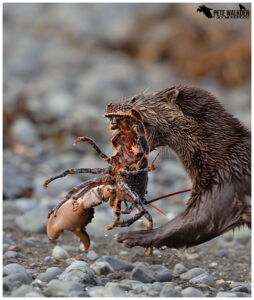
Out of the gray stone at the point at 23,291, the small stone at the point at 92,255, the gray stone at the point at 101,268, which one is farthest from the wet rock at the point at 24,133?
the gray stone at the point at 23,291

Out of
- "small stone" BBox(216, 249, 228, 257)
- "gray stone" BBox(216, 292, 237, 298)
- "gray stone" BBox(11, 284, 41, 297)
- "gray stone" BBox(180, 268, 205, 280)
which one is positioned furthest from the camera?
"small stone" BBox(216, 249, 228, 257)

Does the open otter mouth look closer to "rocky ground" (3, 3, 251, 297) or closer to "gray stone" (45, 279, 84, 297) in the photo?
"rocky ground" (3, 3, 251, 297)

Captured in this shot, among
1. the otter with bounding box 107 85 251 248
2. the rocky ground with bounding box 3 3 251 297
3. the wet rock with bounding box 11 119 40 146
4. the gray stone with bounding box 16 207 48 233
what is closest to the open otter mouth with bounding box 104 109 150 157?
the otter with bounding box 107 85 251 248

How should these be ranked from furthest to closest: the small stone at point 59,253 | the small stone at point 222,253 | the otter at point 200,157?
the small stone at point 222,253
the small stone at point 59,253
the otter at point 200,157

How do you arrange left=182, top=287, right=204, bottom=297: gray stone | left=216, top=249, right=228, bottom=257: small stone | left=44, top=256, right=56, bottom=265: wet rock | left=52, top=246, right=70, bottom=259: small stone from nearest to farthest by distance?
left=182, top=287, right=204, bottom=297: gray stone
left=44, top=256, right=56, bottom=265: wet rock
left=52, top=246, right=70, bottom=259: small stone
left=216, top=249, right=228, bottom=257: small stone

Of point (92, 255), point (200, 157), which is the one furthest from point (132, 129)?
point (92, 255)

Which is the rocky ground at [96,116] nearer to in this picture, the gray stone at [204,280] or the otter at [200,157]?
the gray stone at [204,280]
